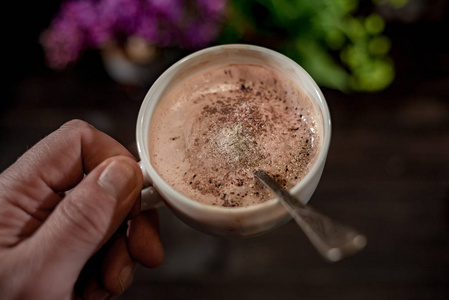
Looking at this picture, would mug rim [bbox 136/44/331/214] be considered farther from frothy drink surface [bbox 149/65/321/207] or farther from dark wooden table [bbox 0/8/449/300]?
dark wooden table [bbox 0/8/449/300]

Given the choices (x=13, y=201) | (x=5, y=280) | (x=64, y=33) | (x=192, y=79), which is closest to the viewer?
(x=5, y=280)

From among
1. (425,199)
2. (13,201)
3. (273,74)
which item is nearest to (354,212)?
(425,199)

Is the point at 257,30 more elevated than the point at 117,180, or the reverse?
the point at 117,180

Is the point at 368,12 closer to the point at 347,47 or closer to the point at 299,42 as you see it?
the point at 347,47

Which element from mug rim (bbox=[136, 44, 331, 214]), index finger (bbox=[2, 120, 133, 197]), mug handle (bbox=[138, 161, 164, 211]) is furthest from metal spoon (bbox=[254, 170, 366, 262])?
index finger (bbox=[2, 120, 133, 197])

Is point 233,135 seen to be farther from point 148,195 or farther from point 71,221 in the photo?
point 71,221

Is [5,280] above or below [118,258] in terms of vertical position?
above

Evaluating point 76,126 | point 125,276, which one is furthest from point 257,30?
point 125,276
